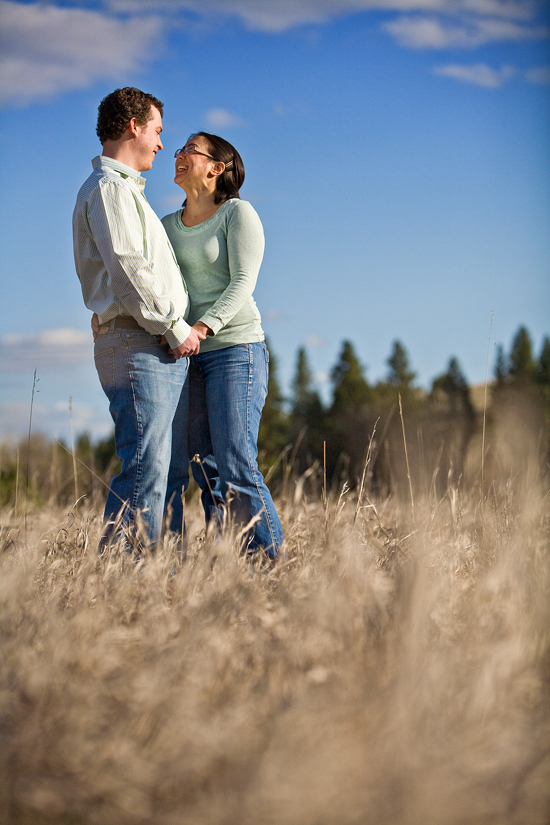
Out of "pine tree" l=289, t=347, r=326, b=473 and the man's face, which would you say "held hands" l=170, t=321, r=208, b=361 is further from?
"pine tree" l=289, t=347, r=326, b=473

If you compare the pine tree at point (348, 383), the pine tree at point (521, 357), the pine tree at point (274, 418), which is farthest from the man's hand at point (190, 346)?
the pine tree at point (521, 357)

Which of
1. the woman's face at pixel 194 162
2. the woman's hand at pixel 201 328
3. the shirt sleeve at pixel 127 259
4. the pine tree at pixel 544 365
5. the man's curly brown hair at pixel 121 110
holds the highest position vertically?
the pine tree at pixel 544 365

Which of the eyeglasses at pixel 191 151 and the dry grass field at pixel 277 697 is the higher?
the eyeglasses at pixel 191 151

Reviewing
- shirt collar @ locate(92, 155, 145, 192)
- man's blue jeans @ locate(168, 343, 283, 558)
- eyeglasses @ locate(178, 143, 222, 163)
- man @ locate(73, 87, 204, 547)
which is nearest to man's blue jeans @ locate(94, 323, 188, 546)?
man @ locate(73, 87, 204, 547)

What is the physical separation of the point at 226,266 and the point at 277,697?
1.99 meters

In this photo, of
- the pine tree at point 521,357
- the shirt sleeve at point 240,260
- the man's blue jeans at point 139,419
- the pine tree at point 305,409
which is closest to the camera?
the man's blue jeans at point 139,419

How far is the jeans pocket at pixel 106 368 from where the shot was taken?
8.58ft

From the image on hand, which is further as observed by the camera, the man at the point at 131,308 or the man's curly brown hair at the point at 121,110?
the man's curly brown hair at the point at 121,110

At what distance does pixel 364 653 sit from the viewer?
1.52 m

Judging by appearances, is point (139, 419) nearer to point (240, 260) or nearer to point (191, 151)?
point (240, 260)

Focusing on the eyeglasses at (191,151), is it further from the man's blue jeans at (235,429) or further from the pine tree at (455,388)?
the pine tree at (455,388)

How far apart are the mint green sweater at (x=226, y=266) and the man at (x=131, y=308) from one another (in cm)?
16

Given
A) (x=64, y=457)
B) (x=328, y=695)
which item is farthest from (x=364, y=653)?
(x=64, y=457)

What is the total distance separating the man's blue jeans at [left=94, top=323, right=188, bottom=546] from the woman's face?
0.83 meters
